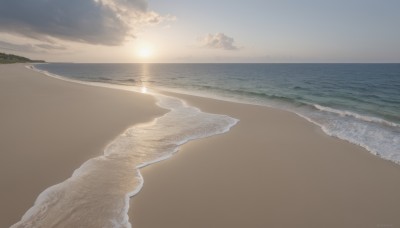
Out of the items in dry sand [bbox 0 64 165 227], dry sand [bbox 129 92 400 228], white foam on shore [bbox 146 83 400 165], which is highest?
dry sand [bbox 0 64 165 227]

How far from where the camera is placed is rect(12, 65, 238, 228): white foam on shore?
5.20 m

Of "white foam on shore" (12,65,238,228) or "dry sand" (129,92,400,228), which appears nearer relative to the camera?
"white foam on shore" (12,65,238,228)

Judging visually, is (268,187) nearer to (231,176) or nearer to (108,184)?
(231,176)

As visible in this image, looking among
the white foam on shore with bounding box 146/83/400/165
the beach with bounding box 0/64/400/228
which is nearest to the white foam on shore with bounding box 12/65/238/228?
the beach with bounding box 0/64/400/228

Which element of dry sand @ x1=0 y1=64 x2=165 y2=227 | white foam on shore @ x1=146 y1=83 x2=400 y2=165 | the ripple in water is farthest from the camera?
white foam on shore @ x1=146 y1=83 x2=400 y2=165

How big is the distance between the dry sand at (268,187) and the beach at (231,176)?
22 mm

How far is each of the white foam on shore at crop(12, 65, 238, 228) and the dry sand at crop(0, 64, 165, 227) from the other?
0.36 meters

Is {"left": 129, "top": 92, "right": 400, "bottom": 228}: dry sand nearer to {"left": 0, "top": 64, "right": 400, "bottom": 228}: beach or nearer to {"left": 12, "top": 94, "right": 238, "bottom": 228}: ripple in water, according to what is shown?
{"left": 0, "top": 64, "right": 400, "bottom": 228}: beach

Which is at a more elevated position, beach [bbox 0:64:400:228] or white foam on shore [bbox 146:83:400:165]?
beach [bbox 0:64:400:228]

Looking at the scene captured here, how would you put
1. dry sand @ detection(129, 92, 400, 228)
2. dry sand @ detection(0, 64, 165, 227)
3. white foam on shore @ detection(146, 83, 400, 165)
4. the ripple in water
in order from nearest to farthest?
the ripple in water
dry sand @ detection(129, 92, 400, 228)
dry sand @ detection(0, 64, 165, 227)
white foam on shore @ detection(146, 83, 400, 165)

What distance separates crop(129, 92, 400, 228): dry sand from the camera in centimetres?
548

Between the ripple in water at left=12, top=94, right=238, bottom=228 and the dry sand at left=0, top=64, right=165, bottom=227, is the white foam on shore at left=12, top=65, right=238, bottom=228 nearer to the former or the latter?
the ripple in water at left=12, top=94, right=238, bottom=228

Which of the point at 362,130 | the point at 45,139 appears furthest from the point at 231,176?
the point at 362,130

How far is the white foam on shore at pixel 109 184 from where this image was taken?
5199 mm
